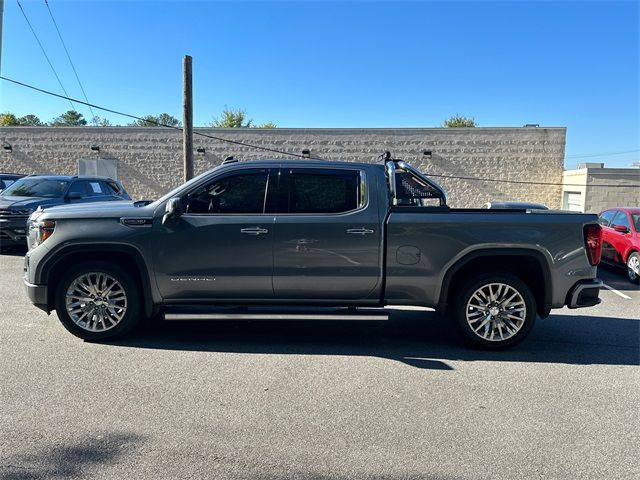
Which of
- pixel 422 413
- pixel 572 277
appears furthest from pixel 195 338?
pixel 572 277

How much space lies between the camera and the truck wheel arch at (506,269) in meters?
4.87

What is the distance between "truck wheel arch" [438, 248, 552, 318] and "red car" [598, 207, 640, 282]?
5.28 metres

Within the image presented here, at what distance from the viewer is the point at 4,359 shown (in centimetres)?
449

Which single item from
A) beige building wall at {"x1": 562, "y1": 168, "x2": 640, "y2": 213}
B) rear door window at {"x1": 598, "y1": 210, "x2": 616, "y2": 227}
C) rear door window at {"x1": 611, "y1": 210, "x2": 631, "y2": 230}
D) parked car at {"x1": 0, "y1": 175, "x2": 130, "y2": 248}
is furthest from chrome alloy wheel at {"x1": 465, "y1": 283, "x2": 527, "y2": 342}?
beige building wall at {"x1": 562, "y1": 168, "x2": 640, "y2": 213}

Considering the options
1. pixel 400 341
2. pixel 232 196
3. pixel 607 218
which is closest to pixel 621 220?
pixel 607 218

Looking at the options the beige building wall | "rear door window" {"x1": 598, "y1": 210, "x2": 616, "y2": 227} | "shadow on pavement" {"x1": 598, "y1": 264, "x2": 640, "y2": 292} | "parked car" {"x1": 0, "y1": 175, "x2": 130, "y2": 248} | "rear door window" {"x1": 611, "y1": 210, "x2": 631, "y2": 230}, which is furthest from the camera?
the beige building wall

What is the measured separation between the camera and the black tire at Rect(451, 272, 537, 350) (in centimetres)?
493

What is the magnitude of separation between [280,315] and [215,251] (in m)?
0.94

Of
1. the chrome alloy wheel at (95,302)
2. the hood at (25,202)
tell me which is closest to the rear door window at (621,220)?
the chrome alloy wheel at (95,302)

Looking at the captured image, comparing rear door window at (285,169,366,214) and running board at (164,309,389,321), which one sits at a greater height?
rear door window at (285,169,366,214)

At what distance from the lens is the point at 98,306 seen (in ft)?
16.4

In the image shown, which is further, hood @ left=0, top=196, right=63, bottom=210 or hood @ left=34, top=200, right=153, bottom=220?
hood @ left=0, top=196, right=63, bottom=210

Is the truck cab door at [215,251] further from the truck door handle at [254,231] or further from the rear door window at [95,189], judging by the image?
the rear door window at [95,189]

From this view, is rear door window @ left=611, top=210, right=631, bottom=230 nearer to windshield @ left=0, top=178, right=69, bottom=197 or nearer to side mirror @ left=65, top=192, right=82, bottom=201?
side mirror @ left=65, top=192, right=82, bottom=201
